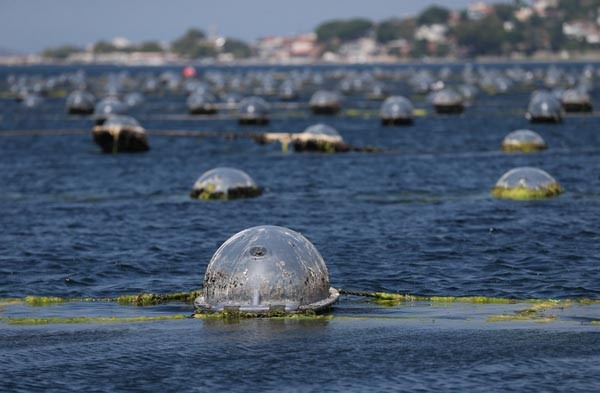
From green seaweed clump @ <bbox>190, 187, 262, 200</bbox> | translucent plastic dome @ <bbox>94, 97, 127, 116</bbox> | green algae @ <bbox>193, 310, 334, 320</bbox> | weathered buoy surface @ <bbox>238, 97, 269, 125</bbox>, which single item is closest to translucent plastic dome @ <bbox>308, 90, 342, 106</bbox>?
weathered buoy surface @ <bbox>238, 97, 269, 125</bbox>

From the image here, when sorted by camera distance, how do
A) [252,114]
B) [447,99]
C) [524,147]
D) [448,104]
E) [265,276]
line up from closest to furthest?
[265,276] < [524,147] < [252,114] < [448,104] < [447,99]

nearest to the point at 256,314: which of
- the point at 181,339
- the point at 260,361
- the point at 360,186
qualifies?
the point at 181,339

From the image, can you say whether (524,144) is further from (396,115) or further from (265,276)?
(265,276)

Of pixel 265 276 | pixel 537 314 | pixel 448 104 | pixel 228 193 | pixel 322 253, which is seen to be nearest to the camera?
pixel 265 276

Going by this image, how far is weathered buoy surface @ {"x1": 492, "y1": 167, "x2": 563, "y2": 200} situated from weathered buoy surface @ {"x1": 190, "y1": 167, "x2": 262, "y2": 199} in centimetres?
712

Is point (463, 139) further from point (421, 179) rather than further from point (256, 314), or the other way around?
point (256, 314)

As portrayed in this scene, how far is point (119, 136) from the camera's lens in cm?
5441

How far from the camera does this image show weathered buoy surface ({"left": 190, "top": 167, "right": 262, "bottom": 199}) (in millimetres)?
35938

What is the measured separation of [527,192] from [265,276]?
17.3m

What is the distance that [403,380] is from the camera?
1498cm

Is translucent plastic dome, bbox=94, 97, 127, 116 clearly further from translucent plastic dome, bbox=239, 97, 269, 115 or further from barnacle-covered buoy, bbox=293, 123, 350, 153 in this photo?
barnacle-covered buoy, bbox=293, 123, 350, 153

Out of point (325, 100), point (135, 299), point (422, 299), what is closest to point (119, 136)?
point (325, 100)

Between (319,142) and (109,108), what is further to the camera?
(109,108)

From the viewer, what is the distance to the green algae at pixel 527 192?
34.6m
